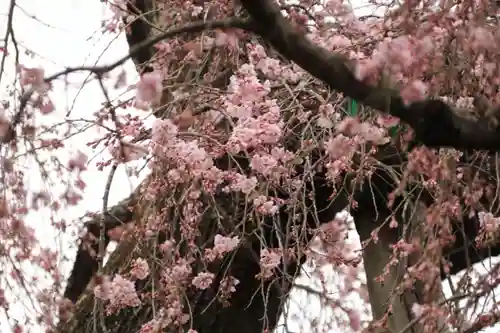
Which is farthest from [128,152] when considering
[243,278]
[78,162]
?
[243,278]

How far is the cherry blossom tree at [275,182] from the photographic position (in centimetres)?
136

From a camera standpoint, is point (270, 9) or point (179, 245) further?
point (179, 245)

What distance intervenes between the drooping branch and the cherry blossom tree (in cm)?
12

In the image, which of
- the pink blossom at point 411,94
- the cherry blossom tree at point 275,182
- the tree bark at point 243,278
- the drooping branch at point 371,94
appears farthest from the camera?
the tree bark at point 243,278

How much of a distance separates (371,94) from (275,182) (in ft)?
3.22

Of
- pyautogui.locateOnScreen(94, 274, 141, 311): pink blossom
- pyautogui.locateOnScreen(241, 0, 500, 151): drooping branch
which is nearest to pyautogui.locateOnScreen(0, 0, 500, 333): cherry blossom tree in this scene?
pyautogui.locateOnScreen(94, 274, 141, 311): pink blossom

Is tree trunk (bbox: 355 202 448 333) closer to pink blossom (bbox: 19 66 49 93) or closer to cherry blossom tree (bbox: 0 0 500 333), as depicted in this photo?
cherry blossom tree (bbox: 0 0 500 333)

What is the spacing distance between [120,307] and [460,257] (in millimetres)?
1107

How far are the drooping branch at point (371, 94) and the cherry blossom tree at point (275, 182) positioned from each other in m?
0.12

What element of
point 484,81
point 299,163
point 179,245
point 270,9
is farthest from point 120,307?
point 270,9

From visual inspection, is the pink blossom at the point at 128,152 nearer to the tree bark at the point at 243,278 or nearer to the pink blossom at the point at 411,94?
the tree bark at the point at 243,278

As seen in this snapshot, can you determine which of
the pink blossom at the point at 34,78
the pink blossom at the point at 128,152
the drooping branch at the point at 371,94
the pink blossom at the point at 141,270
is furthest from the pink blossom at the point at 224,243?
the drooping branch at the point at 371,94

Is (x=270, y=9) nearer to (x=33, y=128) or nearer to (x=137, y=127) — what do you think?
(x=33, y=128)

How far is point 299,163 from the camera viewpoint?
2.05m
